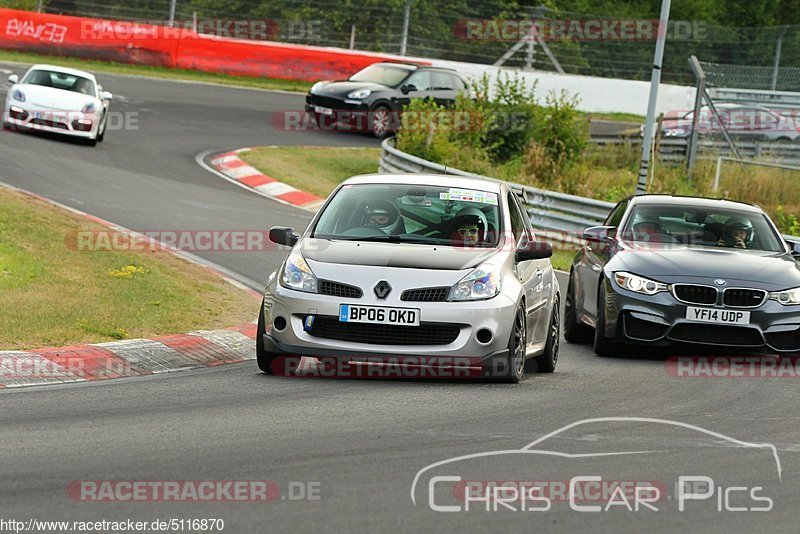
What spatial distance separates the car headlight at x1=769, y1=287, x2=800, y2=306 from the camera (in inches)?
440

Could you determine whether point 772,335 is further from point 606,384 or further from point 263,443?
point 263,443

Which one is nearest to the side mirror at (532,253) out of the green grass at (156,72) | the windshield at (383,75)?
the windshield at (383,75)

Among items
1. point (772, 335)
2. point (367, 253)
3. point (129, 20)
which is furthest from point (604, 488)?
point (129, 20)

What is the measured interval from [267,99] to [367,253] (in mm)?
27254

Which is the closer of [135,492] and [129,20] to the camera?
[135,492]

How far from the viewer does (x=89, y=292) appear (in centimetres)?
1249

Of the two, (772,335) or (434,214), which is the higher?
(434,214)

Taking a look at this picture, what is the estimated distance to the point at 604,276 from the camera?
11.8m

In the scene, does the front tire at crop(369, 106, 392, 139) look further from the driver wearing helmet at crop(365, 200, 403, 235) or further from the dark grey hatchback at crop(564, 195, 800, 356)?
the driver wearing helmet at crop(365, 200, 403, 235)

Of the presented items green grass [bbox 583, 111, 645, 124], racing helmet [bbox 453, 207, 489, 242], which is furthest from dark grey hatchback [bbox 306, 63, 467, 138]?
racing helmet [bbox 453, 207, 489, 242]

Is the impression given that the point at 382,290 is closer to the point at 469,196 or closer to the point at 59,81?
the point at 469,196

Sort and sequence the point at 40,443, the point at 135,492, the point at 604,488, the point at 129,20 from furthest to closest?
the point at 129,20
the point at 40,443
the point at 604,488
the point at 135,492

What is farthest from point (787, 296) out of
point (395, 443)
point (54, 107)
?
point (54, 107)

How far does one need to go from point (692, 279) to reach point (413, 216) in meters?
2.51
